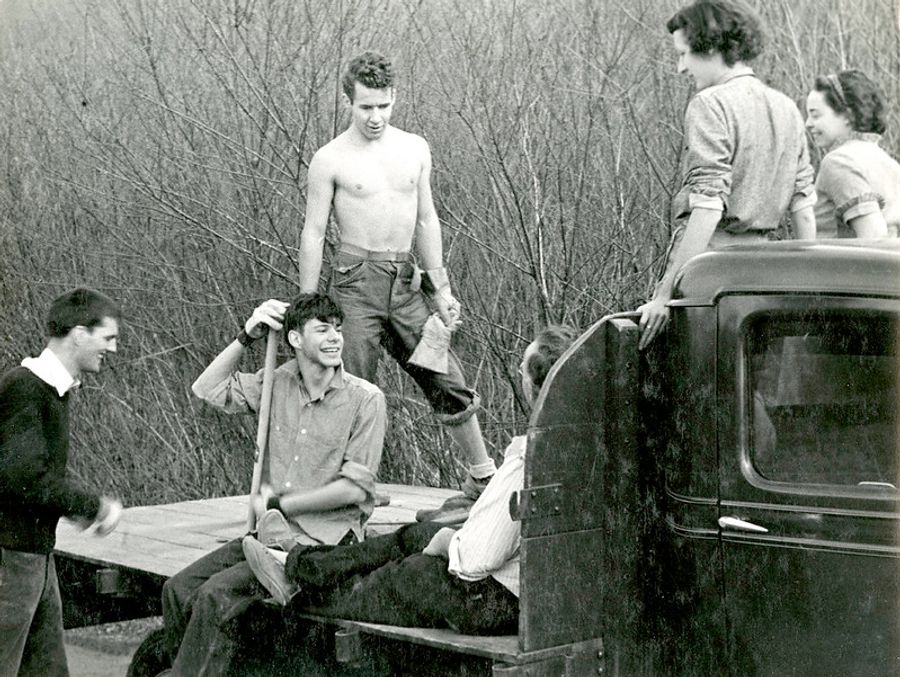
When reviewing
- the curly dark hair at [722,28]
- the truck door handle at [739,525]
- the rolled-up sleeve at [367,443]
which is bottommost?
the truck door handle at [739,525]

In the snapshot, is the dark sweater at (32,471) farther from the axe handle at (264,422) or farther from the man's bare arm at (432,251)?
the man's bare arm at (432,251)

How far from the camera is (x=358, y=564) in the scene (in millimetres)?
3936

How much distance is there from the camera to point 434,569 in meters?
3.75

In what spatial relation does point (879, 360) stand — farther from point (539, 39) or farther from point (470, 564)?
point (539, 39)

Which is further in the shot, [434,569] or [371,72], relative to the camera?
[371,72]

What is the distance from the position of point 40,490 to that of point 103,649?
3.55 meters

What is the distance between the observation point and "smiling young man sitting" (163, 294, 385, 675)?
446 cm

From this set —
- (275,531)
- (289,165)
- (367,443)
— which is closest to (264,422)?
(367,443)

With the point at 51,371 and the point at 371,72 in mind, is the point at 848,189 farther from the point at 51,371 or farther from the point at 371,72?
the point at 51,371

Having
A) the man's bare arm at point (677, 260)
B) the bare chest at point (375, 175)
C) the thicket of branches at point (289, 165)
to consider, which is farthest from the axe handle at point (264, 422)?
the thicket of branches at point (289, 165)

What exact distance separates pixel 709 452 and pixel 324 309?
191 cm

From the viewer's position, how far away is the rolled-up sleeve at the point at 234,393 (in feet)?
16.8

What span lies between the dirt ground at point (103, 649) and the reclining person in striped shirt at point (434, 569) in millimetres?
3092

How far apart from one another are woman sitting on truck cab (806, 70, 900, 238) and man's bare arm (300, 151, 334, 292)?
6.99 feet
